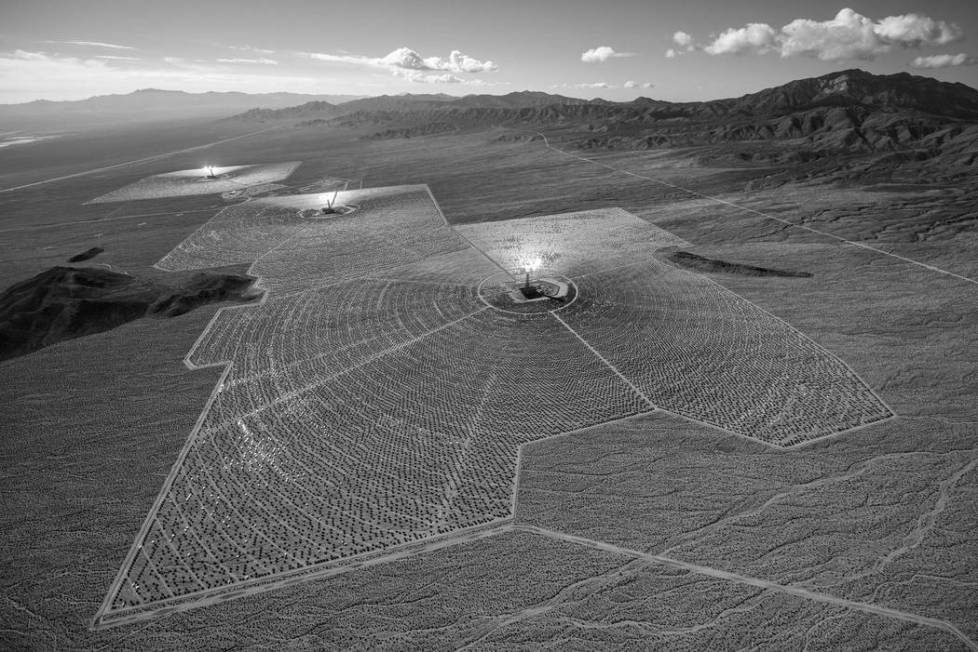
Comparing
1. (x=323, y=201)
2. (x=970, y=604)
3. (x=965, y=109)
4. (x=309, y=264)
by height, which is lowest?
(x=970, y=604)

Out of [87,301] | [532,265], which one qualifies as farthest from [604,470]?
[87,301]

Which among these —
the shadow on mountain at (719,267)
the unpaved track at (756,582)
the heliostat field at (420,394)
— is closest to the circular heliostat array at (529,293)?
the heliostat field at (420,394)

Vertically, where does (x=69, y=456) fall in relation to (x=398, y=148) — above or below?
below

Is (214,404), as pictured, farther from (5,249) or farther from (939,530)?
(5,249)

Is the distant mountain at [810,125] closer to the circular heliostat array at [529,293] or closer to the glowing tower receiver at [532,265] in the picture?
the glowing tower receiver at [532,265]

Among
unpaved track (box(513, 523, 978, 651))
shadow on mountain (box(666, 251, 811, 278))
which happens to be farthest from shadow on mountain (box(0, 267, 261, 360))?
shadow on mountain (box(666, 251, 811, 278))

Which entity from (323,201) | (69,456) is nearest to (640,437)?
(69,456)
